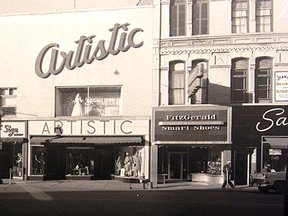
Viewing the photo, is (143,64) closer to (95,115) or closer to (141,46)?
(141,46)

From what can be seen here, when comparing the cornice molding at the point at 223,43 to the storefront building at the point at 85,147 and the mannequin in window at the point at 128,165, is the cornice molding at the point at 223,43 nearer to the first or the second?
the storefront building at the point at 85,147

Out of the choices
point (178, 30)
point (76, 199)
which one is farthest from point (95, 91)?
point (76, 199)

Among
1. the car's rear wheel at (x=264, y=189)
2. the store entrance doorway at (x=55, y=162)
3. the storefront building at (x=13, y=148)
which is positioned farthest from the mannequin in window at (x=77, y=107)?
the car's rear wheel at (x=264, y=189)

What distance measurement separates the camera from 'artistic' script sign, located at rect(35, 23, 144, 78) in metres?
Answer: 23.4

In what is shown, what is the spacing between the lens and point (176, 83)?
23.0 meters

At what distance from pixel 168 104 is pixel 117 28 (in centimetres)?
519

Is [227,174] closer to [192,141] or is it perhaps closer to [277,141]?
[192,141]

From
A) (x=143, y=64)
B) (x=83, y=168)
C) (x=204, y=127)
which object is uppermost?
(x=143, y=64)

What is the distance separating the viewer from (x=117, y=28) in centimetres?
2345

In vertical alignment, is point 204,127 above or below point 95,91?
below

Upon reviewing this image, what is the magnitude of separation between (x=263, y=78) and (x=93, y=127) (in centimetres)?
971

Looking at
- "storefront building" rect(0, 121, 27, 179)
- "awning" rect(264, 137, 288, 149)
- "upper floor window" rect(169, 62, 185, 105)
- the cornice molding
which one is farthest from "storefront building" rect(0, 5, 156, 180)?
"awning" rect(264, 137, 288, 149)

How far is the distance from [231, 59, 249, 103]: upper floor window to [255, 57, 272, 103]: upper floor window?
0.58 metres

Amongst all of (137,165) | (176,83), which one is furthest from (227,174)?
(176,83)
